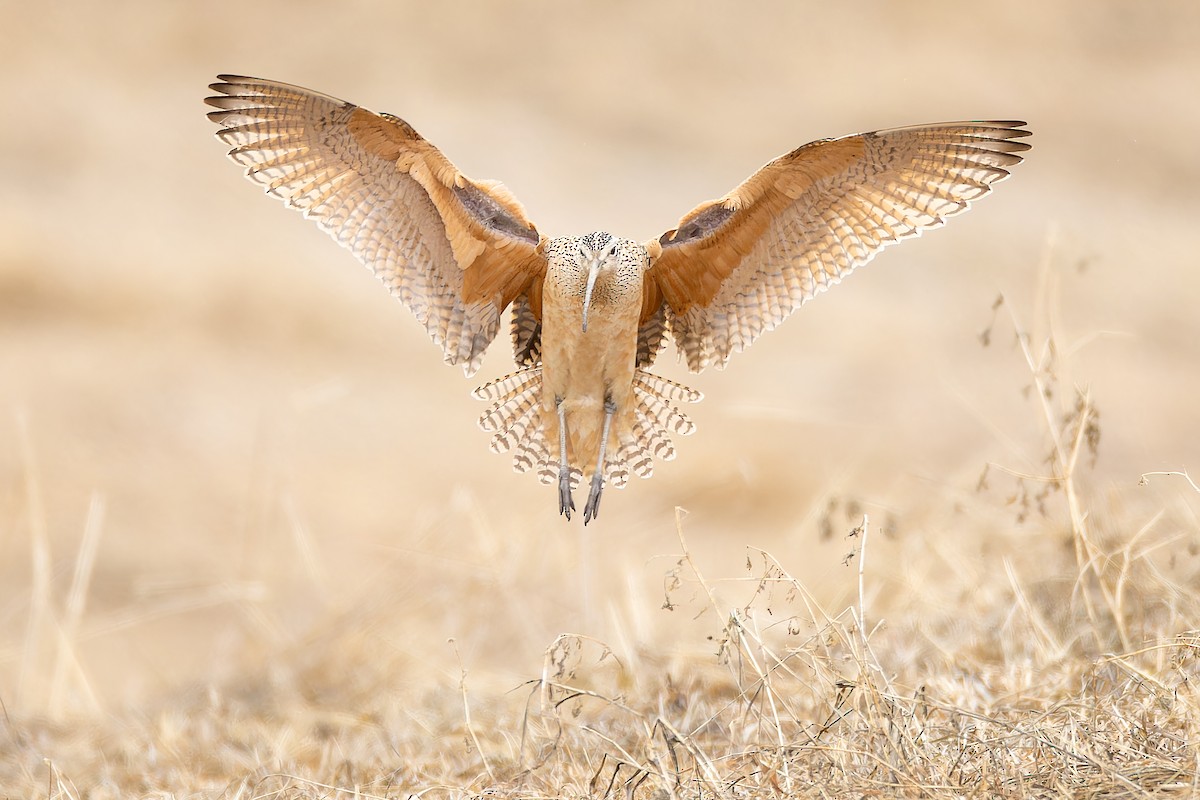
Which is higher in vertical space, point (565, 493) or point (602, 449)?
point (602, 449)

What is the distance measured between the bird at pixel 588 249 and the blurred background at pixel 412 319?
4219 millimetres

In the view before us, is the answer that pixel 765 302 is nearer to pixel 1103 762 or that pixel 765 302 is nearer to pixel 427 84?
pixel 1103 762

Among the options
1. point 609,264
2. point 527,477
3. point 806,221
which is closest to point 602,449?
point 609,264

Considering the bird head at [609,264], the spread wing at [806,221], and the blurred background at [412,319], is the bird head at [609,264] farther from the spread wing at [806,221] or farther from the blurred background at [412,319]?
the blurred background at [412,319]

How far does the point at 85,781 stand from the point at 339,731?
2.98 feet

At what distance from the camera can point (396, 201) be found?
5.38m

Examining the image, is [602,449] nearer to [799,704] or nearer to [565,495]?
[565,495]

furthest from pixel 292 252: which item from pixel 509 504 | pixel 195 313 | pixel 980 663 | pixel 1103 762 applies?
pixel 1103 762

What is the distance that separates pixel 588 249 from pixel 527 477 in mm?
7840

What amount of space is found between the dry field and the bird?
558 millimetres

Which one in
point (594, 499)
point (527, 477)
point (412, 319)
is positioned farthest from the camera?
point (412, 319)

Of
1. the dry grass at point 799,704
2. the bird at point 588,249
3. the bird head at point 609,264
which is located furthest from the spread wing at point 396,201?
the dry grass at point 799,704

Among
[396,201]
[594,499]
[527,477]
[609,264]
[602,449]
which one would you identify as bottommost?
[527,477]

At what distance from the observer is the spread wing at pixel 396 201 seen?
5.11 metres
